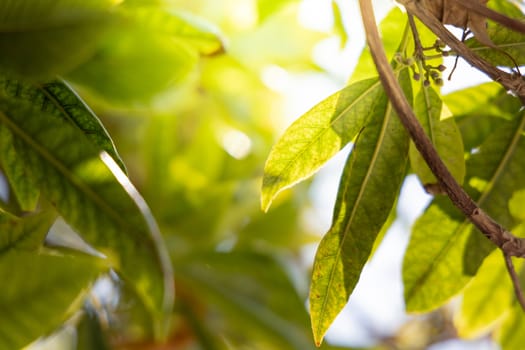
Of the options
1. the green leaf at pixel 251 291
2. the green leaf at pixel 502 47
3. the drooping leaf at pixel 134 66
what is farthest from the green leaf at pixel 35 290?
the green leaf at pixel 251 291

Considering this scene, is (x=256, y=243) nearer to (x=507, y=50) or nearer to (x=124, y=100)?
(x=124, y=100)

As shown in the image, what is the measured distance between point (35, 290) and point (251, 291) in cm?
53

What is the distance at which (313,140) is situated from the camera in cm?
54

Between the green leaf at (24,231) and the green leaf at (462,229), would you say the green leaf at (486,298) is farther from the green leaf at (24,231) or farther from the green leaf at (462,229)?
the green leaf at (24,231)

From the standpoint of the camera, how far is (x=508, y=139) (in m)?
0.63

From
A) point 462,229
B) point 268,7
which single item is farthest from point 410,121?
point 268,7

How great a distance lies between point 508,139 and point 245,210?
0.60 meters

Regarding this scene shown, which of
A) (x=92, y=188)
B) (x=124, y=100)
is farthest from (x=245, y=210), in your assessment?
(x=92, y=188)

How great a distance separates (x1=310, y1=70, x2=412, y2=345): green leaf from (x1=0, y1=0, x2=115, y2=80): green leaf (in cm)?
24

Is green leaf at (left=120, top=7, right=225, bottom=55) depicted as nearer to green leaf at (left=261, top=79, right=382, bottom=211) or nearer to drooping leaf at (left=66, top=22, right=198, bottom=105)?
drooping leaf at (left=66, top=22, right=198, bottom=105)

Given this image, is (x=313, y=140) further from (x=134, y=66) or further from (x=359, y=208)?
(x=134, y=66)

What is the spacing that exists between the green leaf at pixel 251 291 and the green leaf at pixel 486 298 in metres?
0.24

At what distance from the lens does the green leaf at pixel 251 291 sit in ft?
3.28

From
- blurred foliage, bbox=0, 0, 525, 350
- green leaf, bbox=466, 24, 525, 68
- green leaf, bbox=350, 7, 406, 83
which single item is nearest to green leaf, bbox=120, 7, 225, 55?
blurred foliage, bbox=0, 0, 525, 350
